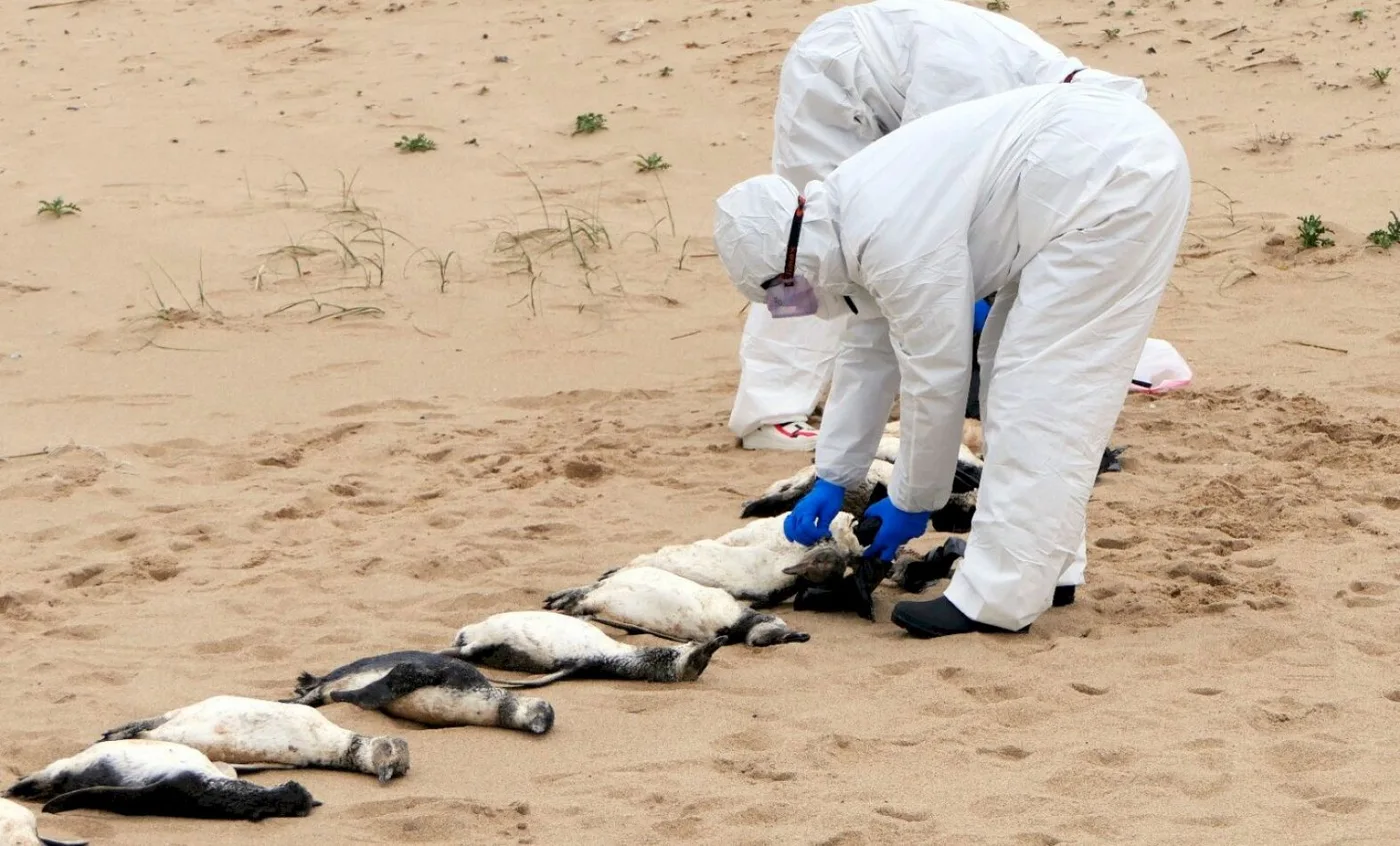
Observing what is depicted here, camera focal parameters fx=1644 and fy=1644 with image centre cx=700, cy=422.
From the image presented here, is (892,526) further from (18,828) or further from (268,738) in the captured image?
(18,828)

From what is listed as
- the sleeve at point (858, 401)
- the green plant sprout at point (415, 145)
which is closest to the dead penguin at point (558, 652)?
the sleeve at point (858, 401)

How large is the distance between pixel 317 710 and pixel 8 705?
811mm

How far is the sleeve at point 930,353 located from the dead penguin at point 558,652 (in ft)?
2.48

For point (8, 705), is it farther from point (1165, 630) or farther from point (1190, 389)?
point (1190, 389)

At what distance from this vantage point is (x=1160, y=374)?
6.88 m

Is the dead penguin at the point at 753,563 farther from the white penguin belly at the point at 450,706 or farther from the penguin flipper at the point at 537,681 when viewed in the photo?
the white penguin belly at the point at 450,706

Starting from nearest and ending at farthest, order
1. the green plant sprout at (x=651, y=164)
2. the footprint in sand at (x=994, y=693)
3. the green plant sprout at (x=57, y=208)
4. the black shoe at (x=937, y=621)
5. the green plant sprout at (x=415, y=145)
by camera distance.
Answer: the footprint in sand at (x=994, y=693), the black shoe at (x=937, y=621), the green plant sprout at (x=57, y=208), the green plant sprout at (x=651, y=164), the green plant sprout at (x=415, y=145)

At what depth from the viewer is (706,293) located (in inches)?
332

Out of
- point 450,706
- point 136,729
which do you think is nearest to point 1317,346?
point 450,706

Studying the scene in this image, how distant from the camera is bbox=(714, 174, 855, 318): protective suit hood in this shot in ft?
14.2

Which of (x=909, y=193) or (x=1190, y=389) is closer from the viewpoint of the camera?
(x=909, y=193)

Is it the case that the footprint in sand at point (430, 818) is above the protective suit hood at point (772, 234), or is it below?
below

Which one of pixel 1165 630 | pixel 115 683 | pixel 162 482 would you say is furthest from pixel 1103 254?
pixel 162 482

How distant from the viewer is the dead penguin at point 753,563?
→ 4879 millimetres
